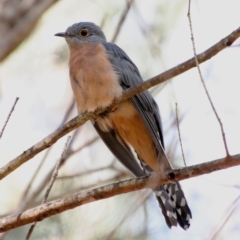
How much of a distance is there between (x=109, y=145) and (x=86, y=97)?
759mm

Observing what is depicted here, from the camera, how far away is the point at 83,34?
21.0ft

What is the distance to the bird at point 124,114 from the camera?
5.23 meters

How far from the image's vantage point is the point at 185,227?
5.17 m

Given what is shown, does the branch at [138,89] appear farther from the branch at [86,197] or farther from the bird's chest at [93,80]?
the bird's chest at [93,80]

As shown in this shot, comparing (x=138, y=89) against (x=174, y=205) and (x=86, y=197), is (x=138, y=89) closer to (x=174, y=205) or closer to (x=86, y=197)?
(x=86, y=197)

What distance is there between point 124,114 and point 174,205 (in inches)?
44.6

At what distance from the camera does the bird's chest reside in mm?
5195

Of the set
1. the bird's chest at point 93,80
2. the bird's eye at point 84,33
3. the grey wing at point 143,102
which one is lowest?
the grey wing at point 143,102

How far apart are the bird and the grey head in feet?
0.81

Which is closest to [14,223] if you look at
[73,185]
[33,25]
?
[33,25]

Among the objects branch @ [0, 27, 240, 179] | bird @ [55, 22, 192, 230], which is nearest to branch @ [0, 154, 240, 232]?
branch @ [0, 27, 240, 179]

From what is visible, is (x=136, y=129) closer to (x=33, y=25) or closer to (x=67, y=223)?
(x=67, y=223)

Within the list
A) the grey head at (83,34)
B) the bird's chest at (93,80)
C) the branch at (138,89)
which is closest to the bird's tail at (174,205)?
the bird's chest at (93,80)

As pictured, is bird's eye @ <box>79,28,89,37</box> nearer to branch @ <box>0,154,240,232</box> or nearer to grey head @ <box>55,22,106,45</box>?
grey head @ <box>55,22,106,45</box>
